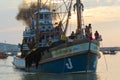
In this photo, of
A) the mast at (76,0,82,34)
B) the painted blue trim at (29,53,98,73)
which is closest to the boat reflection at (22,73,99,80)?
the painted blue trim at (29,53,98,73)

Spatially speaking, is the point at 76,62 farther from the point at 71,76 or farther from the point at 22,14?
the point at 22,14

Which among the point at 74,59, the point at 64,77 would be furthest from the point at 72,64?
the point at 64,77

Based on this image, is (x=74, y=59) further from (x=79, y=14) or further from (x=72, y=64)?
(x=79, y=14)

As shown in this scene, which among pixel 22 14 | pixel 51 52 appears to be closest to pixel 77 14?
pixel 51 52

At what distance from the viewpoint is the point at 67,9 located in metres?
65.7

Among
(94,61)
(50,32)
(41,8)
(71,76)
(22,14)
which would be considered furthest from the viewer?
(22,14)

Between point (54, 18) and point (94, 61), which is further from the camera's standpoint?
point (54, 18)

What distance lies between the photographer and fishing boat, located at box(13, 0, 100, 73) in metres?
59.1

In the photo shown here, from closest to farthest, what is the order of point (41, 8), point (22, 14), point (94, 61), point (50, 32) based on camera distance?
point (94, 61), point (50, 32), point (41, 8), point (22, 14)

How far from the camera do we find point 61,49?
59406 mm

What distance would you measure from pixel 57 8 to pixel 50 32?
3497 millimetres

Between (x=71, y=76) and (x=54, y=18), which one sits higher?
(x=54, y=18)

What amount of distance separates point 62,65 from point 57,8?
10635 mm

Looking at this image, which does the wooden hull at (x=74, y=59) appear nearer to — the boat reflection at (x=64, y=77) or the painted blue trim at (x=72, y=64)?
the painted blue trim at (x=72, y=64)
